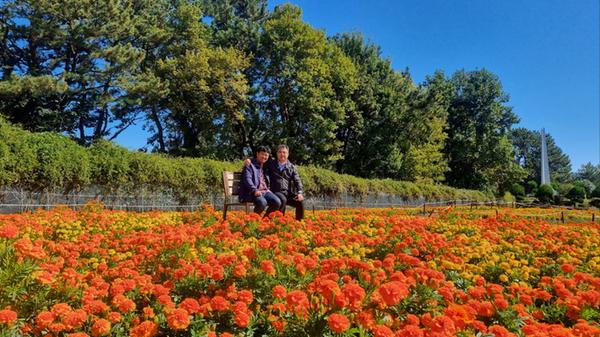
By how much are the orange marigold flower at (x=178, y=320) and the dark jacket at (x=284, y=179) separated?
5.32 metres

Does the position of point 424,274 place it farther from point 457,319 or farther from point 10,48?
point 10,48

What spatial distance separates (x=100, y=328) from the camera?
198 centimetres

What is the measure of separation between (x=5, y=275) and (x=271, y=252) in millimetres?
1767

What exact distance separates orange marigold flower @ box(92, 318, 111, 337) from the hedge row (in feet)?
29.4

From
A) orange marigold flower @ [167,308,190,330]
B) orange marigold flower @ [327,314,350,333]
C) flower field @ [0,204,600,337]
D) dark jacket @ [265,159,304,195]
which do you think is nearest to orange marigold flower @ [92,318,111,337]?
flower field @ [0,204,600,337]

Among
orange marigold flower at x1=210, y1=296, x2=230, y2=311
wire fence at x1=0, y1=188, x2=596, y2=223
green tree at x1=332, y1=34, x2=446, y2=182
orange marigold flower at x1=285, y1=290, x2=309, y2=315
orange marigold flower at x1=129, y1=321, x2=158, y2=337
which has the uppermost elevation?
green tree at x1=332, y1=34, x2=446, y2=182

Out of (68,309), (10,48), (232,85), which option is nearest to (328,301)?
→ (68,309)

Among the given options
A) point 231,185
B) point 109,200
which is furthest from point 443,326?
point 109,200

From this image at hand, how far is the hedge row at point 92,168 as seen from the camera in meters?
9.70

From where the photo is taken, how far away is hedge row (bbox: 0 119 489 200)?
382 inches

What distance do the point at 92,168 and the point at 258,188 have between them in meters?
6.23

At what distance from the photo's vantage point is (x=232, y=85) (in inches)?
1053

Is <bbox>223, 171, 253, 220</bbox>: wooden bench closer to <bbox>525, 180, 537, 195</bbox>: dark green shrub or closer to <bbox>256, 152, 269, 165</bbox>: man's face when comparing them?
<bbox>256, 152, 269, 165</bbox>: man's face

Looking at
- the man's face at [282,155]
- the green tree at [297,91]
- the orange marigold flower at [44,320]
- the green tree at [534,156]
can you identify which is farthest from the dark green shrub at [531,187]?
the orange marigold flower at [44,320]
